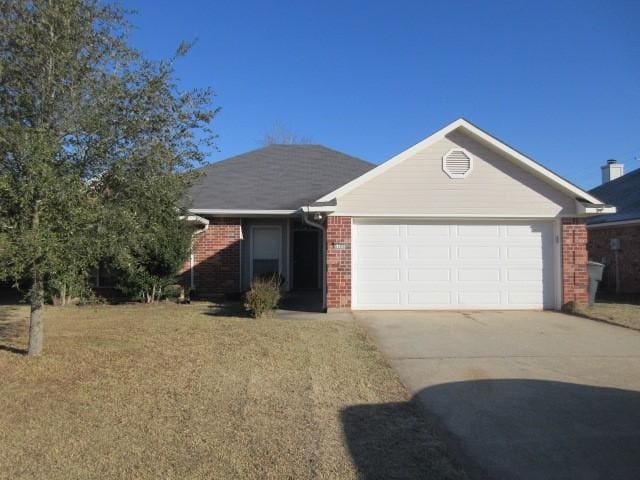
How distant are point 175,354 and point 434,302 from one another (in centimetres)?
660

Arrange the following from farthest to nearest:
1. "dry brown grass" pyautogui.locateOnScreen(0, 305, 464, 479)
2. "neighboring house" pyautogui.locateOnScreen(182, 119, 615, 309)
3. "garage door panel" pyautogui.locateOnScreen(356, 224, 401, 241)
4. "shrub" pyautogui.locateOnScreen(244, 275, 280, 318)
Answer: "garage door panel" pyautogui.locateOnScreen(356, 224, 401, 241)
"neighboring house" pyautogui.locateOnScreen(182, 119, 615, 309)
"shrub" pyautogui.locateOnScreen(244, 275, 280, 318)
"dry brown grass" pyautogui.locateOnScreen(0, 305, 464, 479)

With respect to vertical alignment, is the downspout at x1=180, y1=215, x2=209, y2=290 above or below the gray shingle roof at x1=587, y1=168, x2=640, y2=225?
below

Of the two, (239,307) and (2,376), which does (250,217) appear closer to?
(239,307)

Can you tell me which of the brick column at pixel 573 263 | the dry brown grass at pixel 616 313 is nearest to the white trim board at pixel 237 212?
the brick column at pixel 573 263

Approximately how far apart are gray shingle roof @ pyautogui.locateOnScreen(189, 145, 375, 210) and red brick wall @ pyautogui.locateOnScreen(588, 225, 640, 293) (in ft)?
28.9

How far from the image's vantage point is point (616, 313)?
11273mm

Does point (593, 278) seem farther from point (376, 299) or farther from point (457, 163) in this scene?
point (376, 299)

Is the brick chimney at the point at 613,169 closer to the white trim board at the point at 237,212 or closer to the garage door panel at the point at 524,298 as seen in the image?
the garage door panel at the point at 524,298

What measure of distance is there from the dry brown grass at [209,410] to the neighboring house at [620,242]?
40.1 ft

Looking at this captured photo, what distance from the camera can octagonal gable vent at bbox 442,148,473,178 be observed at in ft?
38.1

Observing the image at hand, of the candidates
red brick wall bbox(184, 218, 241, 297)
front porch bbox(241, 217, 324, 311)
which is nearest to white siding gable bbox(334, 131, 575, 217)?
front porch bbox(241, 217, 324, 311)

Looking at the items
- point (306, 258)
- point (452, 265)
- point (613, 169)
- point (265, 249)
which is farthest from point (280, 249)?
point (613, 169)

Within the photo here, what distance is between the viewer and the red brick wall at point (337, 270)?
11.3 metres

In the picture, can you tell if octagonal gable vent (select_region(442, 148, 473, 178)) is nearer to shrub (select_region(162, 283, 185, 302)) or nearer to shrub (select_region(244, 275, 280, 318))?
shrub (select_region(244, 275, 280, 318))
